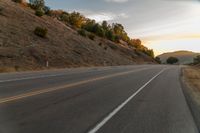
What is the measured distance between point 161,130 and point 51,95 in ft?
22.4

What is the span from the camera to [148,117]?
10.8 meters

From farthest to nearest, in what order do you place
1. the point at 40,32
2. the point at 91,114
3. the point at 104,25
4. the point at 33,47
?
the point at 104,25, the point at 40,32, the point at 33,47, the point at 91,114

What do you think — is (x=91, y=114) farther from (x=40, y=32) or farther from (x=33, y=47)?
(x=40, y=32)

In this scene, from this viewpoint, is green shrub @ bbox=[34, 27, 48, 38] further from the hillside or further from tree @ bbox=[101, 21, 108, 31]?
tree @ bbox=[101, 21, 108, 31]

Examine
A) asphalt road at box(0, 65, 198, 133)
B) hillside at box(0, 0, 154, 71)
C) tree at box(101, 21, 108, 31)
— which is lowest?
asphalt road at box(0, 65, 198, 133)

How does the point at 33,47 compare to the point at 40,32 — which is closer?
the point at 33,47

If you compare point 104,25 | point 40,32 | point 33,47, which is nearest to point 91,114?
point 33,47

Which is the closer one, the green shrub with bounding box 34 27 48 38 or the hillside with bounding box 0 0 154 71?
the hillside with bounding box 0 0 154 71

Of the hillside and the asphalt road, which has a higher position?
the hillside

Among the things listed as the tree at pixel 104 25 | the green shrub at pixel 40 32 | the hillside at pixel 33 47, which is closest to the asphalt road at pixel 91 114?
the hillside at pixel 33 47

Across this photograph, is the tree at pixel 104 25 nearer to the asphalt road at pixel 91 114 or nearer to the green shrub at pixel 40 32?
the green shrub at pixel 40 32

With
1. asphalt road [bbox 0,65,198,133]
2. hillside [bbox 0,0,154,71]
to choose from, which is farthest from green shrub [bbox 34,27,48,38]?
asphalt road [bbox 0,65,198,133]

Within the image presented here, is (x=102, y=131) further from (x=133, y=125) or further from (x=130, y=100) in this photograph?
(x=130, y=100)

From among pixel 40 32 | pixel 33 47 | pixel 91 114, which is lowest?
pixel 91 114
